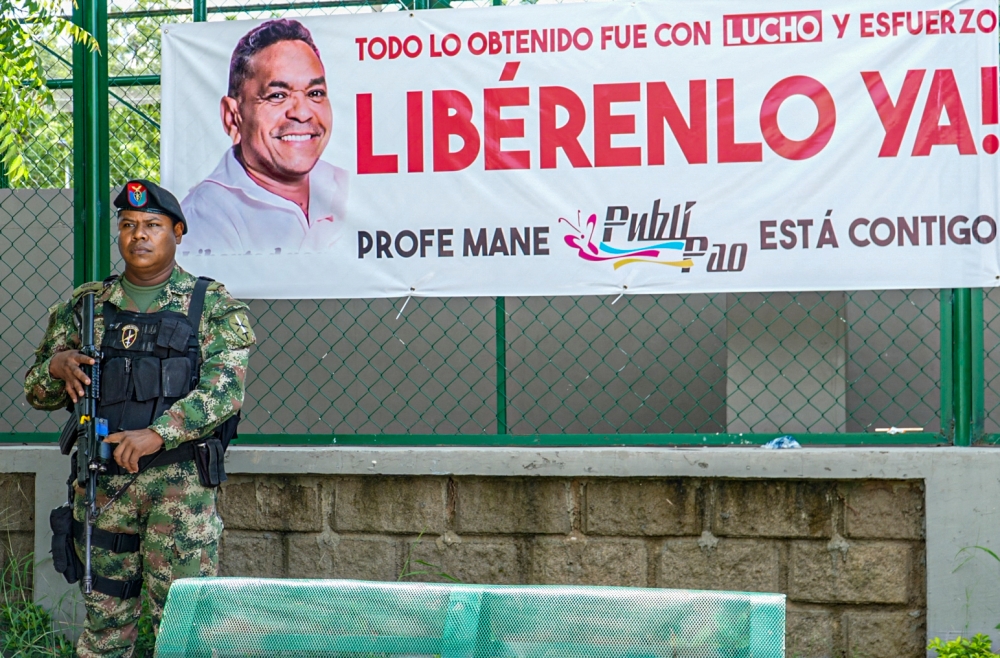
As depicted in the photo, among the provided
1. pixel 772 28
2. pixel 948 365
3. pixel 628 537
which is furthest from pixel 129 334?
pixel 948 365

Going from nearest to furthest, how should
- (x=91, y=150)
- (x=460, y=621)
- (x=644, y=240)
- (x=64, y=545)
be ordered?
(x=460, y=621), (x=64, y=545), (x=644, y=240), (x=91, y=150)

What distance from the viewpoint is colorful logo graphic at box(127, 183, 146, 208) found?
130 inches

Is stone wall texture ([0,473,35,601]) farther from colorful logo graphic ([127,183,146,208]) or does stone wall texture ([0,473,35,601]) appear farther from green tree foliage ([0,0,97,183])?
colorful logo graphic ([127,183,146,208])

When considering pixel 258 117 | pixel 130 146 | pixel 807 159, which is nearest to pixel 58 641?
pixel 258 117

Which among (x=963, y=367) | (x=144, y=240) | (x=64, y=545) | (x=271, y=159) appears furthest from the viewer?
(x=271, y=159)

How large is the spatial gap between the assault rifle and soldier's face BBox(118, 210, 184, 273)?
33 cm

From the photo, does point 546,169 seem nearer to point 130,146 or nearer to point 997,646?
point 997,646

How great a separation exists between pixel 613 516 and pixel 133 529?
5.58 ft

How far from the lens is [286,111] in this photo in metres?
4.00

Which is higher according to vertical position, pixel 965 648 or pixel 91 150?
pixel 91 150

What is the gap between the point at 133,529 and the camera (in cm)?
322

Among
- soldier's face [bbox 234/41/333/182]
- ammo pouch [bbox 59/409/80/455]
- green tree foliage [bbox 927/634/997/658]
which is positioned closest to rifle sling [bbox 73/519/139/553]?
ammo pouch [bbox 59/409/80/455]

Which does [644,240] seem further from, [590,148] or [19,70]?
[19,70]

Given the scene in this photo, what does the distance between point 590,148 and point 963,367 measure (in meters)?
1.61
